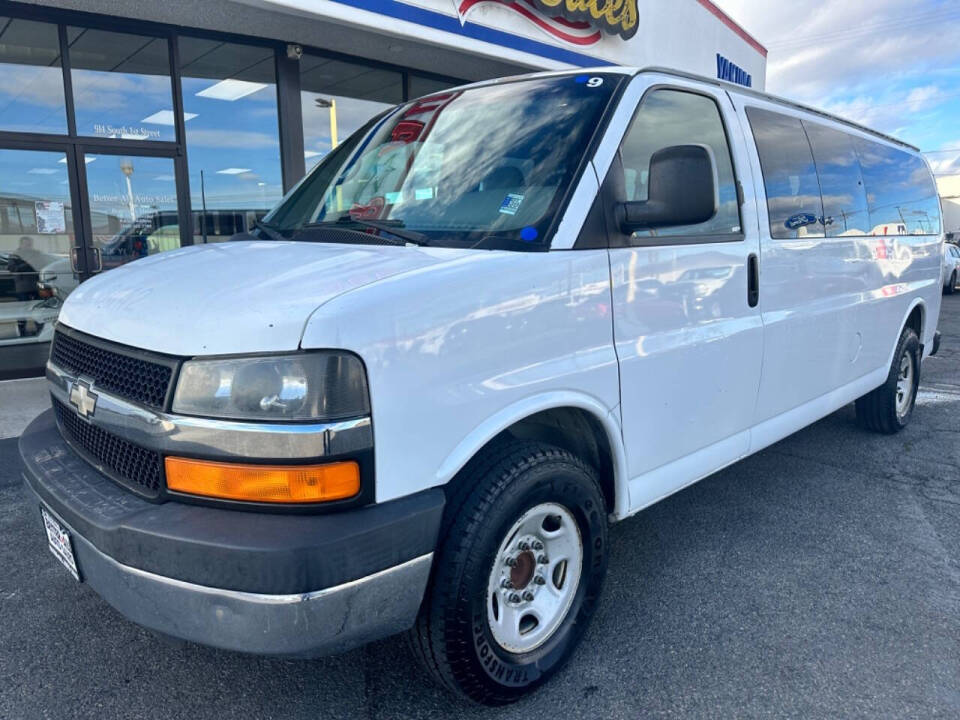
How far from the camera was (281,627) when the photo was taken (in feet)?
5.90

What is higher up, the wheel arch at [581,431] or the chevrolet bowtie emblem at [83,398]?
the chevrolet bowtie emblem at [83,398]

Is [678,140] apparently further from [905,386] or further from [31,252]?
[31,252]

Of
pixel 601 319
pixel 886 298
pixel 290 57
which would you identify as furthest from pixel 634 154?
pixel 290 57

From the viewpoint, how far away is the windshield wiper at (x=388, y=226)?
2.52 meters

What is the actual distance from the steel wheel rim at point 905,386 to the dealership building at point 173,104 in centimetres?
584

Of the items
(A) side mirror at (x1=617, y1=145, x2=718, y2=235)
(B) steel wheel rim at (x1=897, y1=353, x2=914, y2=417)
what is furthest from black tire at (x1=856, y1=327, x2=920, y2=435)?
(A) side mirror at (x1=617, y1=145, x2=718, y2=235)

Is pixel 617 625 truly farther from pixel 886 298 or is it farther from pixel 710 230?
pixel 886 298

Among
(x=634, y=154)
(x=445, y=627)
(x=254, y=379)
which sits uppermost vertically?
(x=634, y=154)

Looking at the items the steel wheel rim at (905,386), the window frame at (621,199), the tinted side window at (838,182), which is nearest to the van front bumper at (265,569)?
the window frame at (621,199)

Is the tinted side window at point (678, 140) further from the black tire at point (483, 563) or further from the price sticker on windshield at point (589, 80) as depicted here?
the black tire at point (483, 563)

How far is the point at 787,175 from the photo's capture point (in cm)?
364

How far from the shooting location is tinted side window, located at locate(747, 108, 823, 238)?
3.45 metres

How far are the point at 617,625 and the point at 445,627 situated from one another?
104 cm

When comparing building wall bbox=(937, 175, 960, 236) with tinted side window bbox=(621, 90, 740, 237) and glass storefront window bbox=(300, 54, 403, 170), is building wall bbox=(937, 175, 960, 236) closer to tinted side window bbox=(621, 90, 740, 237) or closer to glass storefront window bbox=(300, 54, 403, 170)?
glass storefront window bbox=(300, 54, 403, 170)
